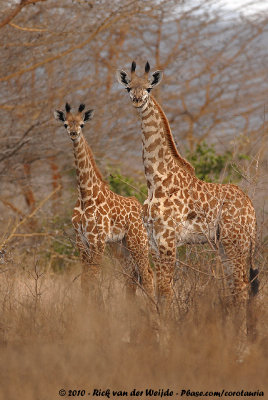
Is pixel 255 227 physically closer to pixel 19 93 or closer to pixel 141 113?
pixel 141 113

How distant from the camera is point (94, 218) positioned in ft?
22.7

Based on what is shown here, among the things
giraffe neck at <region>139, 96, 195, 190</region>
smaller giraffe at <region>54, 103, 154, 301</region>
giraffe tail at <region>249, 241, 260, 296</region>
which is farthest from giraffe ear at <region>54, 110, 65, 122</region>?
giraffe tail at <region>249, 241, 260, 296</region>

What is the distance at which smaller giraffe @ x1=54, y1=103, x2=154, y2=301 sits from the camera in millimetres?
6791

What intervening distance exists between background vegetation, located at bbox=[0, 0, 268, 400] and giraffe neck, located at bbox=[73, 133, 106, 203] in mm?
496

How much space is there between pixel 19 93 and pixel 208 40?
9293 mm

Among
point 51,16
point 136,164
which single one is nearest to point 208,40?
point 136,164

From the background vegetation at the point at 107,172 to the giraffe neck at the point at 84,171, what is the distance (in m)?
0.50

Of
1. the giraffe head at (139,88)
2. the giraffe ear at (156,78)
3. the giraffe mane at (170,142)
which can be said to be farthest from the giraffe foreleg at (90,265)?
the giraffe ear at (156,78)

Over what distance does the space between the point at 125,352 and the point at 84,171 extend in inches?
107

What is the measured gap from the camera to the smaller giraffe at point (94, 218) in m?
6.79

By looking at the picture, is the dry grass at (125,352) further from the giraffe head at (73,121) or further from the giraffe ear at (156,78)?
the giraffe head at (73,121)

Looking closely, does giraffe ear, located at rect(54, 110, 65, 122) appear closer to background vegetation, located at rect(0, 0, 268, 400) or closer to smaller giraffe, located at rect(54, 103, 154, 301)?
smaller giraffe, located at rect(54, 103, 154, 301)

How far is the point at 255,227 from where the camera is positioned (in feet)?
20.8

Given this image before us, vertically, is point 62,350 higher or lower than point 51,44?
lower
